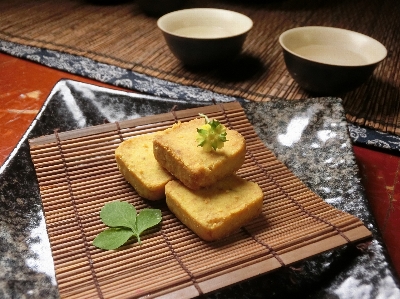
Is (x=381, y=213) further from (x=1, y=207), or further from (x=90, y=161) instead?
(x=1, y=207)

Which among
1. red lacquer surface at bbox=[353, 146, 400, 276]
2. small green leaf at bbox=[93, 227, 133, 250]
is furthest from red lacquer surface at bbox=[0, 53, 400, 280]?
small green leaf at bbox=[93, 227, 133, 250]

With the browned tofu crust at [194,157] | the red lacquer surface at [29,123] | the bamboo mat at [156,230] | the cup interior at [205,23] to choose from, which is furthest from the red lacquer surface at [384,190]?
the cup interior at [205,23]

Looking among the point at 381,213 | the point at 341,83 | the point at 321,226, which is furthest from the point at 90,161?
the point at 341,83

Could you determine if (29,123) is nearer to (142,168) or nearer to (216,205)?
(142,168)

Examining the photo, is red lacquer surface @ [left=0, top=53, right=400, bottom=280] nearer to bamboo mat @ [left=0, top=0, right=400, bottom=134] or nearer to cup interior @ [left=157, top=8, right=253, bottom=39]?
bamboo mat @ [left=0, top=0, right=400, bottom=134]

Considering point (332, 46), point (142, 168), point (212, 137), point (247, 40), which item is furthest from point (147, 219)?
point (247, 40)

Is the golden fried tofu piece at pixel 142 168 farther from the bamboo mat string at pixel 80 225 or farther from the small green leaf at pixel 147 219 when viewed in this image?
the bamboo mat string at pixel 80 225
